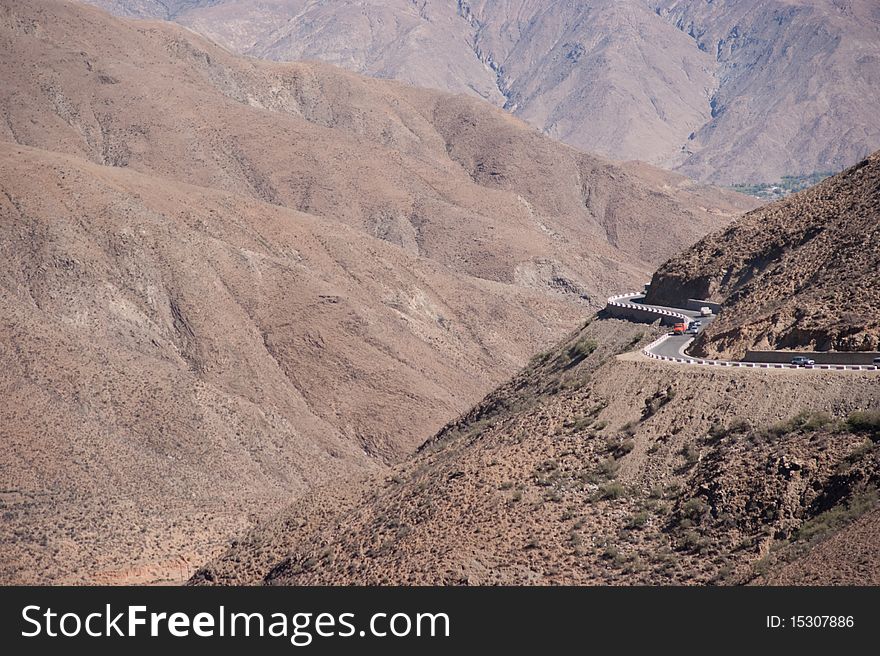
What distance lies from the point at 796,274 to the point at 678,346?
424cm

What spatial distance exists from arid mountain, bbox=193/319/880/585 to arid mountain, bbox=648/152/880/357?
3.10 meters

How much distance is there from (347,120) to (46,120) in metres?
48.0

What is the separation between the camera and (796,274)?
47875 millimetres

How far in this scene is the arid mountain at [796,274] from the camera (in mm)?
43281

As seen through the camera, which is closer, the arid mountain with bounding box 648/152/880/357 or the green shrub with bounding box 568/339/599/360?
the arid mountain with bounding box 648/152/880/357

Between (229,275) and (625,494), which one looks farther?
(229,275)

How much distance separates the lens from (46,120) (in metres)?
130

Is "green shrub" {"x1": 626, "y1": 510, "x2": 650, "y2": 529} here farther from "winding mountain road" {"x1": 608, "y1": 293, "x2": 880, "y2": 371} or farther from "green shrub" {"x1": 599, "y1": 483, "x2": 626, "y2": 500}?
"winding mountain road" {"x1": 608, "y1": 293, "x2": 880, "y2": 371}

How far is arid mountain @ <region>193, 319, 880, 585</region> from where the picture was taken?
3544 cm

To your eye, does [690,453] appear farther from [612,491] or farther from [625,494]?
[612,491]

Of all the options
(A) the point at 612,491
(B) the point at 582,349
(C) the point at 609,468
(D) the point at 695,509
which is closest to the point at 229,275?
(B) the point at 582,349

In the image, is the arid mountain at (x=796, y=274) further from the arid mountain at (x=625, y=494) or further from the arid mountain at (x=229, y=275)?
the arid mountain at (x=229, y=275)

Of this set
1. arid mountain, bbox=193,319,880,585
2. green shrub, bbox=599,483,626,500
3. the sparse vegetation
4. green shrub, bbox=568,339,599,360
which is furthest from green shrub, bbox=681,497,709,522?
green shrub, bbox=568,339,599,360

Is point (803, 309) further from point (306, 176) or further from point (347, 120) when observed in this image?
point (347, 120)
